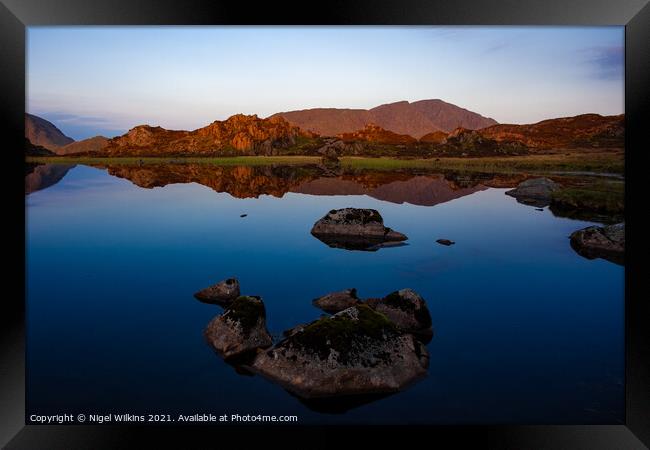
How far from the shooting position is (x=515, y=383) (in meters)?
13.4

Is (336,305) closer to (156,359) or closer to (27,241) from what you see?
(156,359)

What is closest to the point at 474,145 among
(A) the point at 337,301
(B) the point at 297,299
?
(B) the point at 297,299

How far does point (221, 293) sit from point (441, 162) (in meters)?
45.9

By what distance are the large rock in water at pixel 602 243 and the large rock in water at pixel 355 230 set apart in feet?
36.0

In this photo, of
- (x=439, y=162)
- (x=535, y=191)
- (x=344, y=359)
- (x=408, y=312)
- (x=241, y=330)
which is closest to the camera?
(x=344, y=359)

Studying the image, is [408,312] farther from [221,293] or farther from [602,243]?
[602,243]

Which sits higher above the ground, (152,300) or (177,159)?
(177,159)

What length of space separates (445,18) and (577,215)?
31.8 meters

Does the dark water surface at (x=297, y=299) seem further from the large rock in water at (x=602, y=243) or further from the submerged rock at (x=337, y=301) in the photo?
the large rock in water at (x=602, y=243)

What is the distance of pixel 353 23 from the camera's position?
1030 cm

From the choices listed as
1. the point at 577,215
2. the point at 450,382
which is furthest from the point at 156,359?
the point at 577,215

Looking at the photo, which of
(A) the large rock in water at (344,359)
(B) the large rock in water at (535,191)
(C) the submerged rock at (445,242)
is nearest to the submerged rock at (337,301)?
(A) the large rock in water at (344,359)

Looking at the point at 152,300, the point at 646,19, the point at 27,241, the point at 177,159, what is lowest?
the point at 152,300

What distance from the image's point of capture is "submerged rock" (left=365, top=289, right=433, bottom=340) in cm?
1658
